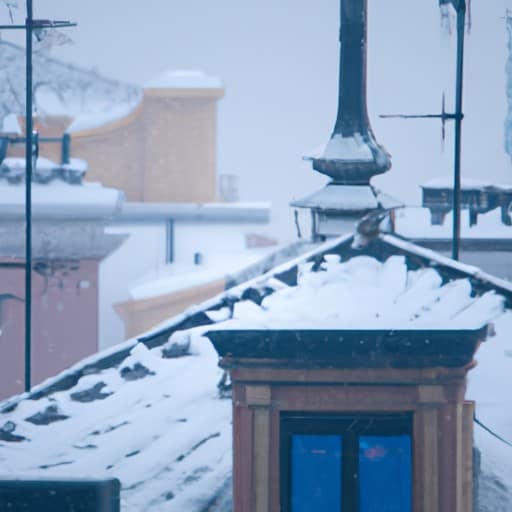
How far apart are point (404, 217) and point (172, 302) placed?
6.24 meters

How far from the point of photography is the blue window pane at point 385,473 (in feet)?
20.1

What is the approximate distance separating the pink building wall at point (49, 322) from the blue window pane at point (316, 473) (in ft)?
39.1

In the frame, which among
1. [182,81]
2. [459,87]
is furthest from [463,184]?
[182,81]

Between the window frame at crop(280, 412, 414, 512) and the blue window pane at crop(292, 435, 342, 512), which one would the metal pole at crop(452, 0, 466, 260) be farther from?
the blue window pane at crop(292, 435, 342, 512)

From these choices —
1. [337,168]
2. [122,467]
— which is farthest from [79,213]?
[122,467]

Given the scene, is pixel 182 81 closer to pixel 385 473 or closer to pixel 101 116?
pixel 101 116

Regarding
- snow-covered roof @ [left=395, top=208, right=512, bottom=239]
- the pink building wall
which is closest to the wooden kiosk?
snow-covered roof @ [left=395, top=208, right=512, bottom=239]

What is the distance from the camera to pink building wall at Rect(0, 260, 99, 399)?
17.7 m

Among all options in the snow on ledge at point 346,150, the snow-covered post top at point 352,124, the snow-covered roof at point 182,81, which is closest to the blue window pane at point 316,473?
the snow-covered post top at point 352,124

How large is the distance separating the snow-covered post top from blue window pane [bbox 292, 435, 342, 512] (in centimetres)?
399

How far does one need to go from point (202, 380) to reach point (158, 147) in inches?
606

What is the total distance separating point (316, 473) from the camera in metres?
6.11

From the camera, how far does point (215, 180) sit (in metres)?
23.9

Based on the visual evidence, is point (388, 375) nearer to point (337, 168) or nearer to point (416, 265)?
point (416, 265)
